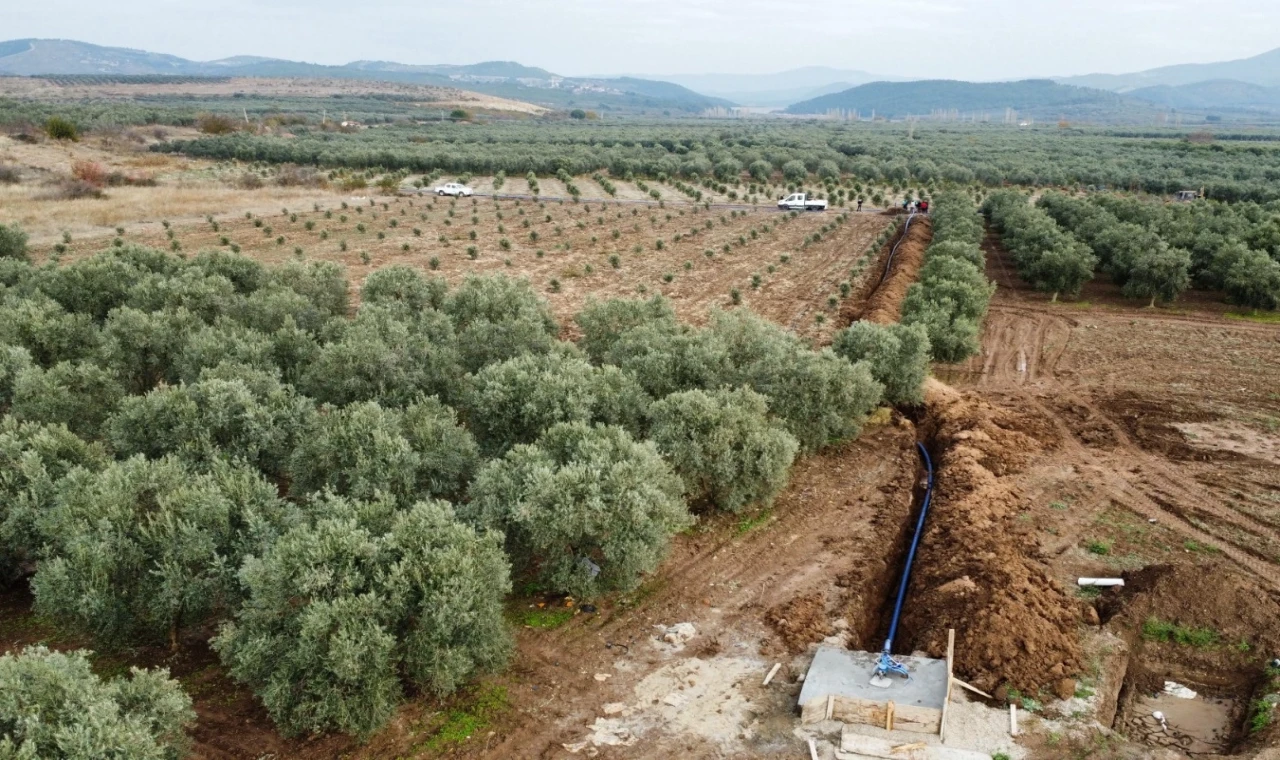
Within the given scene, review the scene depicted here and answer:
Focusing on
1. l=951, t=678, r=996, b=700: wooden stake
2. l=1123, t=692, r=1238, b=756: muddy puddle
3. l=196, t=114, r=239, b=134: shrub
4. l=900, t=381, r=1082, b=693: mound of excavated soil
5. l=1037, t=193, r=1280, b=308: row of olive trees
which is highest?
l=196, t=114, r=239, b=134: shrub

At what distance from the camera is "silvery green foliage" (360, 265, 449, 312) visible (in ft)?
81.0

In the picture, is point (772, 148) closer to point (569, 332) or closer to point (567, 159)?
point (567, 159)

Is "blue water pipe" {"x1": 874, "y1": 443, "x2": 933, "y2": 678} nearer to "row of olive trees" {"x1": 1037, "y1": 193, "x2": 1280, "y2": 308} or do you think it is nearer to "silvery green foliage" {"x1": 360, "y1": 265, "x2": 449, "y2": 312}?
"silvery green foliage" {"x1": 360, "y1": 265, "x2": 449, "y2": 312}

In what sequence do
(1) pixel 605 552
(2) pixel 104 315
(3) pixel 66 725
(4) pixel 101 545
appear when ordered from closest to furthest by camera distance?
(3) pixel 66 725, (4) pixel 101 545, (1) pixel 605 552, (2) pixel 104 315

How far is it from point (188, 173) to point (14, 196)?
19224mm

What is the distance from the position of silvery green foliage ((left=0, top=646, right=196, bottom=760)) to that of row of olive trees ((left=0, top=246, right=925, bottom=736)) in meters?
1.13

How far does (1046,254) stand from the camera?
111ft

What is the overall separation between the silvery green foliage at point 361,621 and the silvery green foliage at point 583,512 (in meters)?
1.50

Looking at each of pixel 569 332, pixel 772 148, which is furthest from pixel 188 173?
pixel 772 148

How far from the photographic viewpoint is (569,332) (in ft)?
90.9

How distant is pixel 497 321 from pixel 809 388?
9.13 m

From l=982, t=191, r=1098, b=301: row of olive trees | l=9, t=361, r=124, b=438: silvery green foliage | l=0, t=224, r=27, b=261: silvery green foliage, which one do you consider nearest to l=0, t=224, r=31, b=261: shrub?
l=0, t=224, r=27, b=261: silvery green foliage

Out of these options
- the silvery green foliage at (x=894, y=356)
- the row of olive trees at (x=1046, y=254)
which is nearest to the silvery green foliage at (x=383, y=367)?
the silvery green foliage at (x=894, y=356)

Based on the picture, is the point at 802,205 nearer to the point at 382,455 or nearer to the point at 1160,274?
the point at 1160,274
